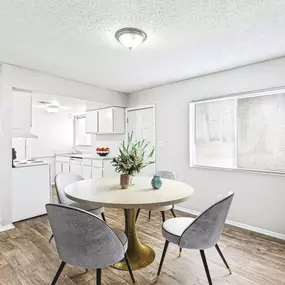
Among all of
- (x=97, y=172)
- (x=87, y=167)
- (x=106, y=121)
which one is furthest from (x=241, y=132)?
(x=87, y=167)

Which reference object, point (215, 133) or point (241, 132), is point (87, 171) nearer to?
point (215, 133)

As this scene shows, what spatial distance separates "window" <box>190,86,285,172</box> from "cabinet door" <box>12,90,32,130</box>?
2683mm

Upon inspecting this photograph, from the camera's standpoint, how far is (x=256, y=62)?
2.84 meters

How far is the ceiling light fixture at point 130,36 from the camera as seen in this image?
1.97m

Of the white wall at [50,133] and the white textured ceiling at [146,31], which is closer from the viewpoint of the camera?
the white textured ceiling at [146,31]

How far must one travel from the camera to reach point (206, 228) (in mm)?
1572

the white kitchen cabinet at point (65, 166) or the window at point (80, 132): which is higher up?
the window at point (80, 132)

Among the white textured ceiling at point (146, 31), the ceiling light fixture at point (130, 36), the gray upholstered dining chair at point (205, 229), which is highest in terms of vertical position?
the white textured ceiling at point (146, 31)

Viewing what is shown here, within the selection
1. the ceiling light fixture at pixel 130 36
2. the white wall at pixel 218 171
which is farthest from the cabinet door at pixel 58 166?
the ceiling light fixture at pixel 130 36

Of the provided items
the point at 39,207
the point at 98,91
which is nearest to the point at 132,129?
the point at 98,91

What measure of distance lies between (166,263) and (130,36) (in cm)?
223

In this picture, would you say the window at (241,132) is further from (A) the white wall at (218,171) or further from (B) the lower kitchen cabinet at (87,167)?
(B) the lower kitchen cabinet at (87,167)

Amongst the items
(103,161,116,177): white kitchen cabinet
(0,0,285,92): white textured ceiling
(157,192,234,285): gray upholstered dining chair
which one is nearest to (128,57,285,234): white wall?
(0,0,285,92): white textured ceiling

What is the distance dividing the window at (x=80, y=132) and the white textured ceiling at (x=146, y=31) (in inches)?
123
